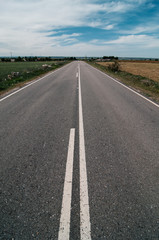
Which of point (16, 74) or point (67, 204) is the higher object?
point (16, 74)

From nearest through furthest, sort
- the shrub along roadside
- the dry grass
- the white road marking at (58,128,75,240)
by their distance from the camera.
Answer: the white road marking at (58,128,75,240)
the shrub along roadside
the dry grass

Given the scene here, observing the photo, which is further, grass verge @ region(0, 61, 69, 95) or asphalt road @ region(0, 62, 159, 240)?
grass verge @ region(0, 61, 69, 95)

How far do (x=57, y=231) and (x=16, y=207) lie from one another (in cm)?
74

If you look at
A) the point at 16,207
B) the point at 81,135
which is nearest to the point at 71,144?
the point at 81,135

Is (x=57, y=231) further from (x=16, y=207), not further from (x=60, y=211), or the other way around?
(x=16, y=207)

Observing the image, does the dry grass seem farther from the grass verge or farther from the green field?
the green field

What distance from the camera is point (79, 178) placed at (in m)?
2.71

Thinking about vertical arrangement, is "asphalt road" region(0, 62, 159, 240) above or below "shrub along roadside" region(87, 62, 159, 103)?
below

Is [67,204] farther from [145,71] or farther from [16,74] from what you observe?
[145,71]

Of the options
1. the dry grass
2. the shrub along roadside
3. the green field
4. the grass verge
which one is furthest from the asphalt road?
the dry grass

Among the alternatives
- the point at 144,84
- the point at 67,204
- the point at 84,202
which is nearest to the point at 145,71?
the point at 144,84

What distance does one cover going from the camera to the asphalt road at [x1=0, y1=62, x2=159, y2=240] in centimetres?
192

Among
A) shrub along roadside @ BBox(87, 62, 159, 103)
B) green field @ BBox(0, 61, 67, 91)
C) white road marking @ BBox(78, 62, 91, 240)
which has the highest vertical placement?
green field @ BBox(0, 61, 67, 91)

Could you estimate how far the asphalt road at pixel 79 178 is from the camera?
192 cm
